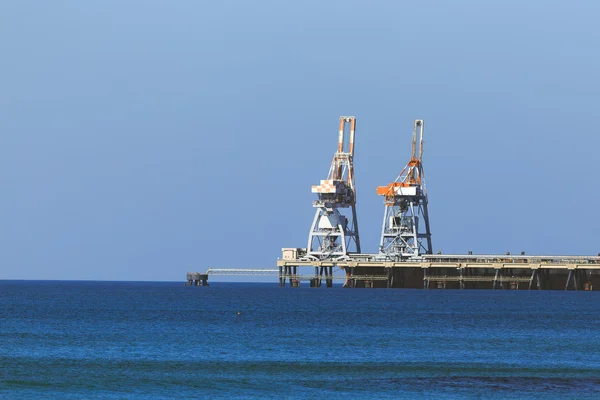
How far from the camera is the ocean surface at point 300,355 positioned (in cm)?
6166

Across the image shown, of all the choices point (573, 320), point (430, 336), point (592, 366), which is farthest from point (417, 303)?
point (592, 366)

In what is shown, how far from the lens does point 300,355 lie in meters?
77.9

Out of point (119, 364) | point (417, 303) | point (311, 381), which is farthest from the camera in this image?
point (417, 303)

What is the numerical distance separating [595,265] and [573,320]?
231 ft

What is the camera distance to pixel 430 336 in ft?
311

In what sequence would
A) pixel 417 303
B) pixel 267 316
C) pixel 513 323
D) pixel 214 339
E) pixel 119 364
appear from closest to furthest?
pixel 119 364 < pixel 214 339 < pixel 513 323 < pixel 267 316 < pixel 417 303

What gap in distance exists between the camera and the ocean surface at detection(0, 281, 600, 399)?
61.7 m

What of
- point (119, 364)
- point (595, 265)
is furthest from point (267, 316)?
point (595, 265)

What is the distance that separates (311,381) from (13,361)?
61.2 ft

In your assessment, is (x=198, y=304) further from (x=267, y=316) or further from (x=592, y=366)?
(x=592, y=366)

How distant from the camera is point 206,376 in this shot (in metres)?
66.4

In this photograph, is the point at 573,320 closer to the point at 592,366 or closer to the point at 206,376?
the point at 592,366

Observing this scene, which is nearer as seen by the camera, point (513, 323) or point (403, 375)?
point (403, 375)

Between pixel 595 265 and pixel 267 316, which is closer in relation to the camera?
pixel 267 316
